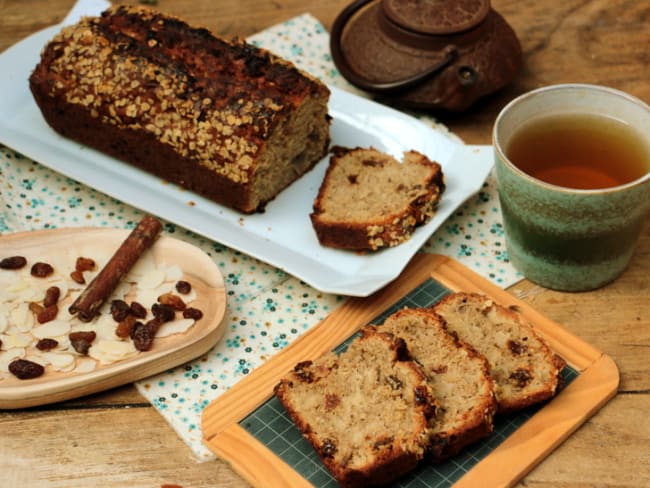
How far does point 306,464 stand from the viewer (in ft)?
7.09

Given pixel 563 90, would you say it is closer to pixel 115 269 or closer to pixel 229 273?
pixel 229 273

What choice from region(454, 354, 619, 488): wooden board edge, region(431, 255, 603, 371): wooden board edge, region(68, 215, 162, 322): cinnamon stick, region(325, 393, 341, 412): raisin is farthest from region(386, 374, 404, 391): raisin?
region(68, 215, 162, 322): cinnamon stick

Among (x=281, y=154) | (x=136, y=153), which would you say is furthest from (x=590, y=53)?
(x=136, y=153)

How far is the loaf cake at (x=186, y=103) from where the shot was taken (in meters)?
2.76

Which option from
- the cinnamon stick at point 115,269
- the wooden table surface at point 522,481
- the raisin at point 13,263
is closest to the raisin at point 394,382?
the wooden table surface at point 522,481

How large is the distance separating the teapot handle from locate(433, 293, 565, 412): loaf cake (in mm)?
847

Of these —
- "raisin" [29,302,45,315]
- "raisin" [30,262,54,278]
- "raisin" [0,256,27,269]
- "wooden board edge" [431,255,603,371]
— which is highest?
"raisin" [0,256,27,269]

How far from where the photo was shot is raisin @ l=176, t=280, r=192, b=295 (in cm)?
254

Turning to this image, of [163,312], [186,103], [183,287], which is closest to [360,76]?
[186,103]

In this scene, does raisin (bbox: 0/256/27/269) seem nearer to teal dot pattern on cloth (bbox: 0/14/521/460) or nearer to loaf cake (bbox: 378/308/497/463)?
teal dot pattern on cloth (bbox: 0/14/521/460)

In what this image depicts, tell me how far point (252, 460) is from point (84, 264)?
30.5 inches

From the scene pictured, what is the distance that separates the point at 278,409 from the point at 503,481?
544 millimetres

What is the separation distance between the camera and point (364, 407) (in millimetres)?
2168

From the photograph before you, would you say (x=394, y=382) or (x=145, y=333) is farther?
(x=145, y=333)
